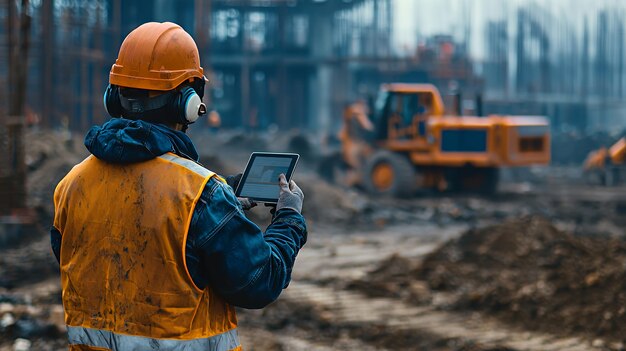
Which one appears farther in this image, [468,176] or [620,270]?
[468,176]

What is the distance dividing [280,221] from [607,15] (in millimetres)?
46637

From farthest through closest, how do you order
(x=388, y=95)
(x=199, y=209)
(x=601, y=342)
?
1. (x=388, y=95)
2. (x=601, y=342)
3. (x=199, y=209)

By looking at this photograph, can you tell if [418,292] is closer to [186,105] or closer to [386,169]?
[186,105]

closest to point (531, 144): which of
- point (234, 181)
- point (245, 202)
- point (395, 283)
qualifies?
point (395, 283)

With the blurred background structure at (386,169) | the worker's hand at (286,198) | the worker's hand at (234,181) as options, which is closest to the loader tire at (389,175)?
the blurred background structure at (386,169)

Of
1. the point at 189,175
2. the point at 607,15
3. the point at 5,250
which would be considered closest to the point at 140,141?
the point at 189,175

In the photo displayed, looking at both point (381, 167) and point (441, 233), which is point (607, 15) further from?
point (441, 233)

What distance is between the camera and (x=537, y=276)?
1015cm

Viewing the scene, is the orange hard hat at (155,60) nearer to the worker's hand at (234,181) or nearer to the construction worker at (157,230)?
the construction worker at (157,230)

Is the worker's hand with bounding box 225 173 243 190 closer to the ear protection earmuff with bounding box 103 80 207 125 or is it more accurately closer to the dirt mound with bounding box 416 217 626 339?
the ear protection earmuff with bounding box 103 80 207 125

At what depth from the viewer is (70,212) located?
2.78 m

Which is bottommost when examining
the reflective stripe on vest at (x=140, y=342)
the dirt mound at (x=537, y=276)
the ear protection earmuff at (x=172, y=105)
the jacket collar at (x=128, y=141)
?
the dirt mound at (x=537, y=276)

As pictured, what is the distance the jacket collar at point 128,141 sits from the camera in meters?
2.63

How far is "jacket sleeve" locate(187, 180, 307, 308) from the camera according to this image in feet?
8.44
